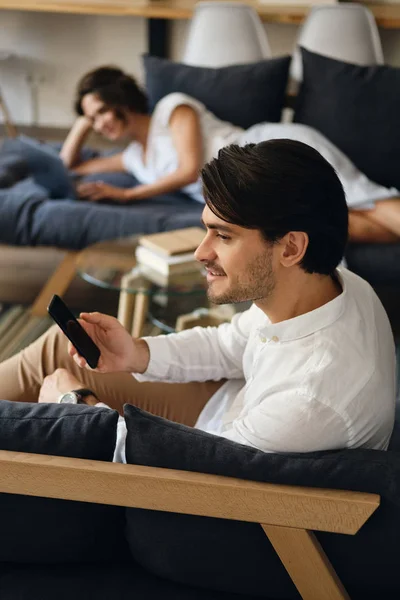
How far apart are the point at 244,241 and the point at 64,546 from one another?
551mm

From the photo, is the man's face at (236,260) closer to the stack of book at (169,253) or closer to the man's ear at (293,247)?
the man's ear at (293,247)

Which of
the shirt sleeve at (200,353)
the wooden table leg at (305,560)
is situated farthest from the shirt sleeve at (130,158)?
the wooden table leg at (305,560)

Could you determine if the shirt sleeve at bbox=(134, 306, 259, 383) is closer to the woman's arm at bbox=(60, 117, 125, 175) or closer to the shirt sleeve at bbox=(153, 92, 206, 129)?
the shirt sleeve at bbox=(153, 92, 206, 129)

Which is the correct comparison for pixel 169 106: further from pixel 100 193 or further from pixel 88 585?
pixel 88 585

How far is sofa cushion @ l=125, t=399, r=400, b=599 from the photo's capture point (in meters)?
1.16

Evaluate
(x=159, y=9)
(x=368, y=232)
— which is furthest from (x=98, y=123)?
(x=159, y=9)

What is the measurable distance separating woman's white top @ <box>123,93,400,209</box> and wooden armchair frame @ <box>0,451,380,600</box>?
6.31ft

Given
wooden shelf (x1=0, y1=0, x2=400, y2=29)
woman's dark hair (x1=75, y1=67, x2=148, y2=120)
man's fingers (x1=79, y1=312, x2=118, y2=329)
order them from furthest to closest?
1. wooden shelf (x1=0, y1=0, x2=400, y2=29)
2. woman's dark hair (x1=75, y1=67, x2=148, y2=120)
3. man's fingers (x1=79, y1=312, x2=118, y2=329)

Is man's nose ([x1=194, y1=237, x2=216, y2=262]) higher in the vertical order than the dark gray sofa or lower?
higher

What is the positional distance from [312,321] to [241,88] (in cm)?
221

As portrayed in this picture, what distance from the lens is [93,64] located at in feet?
17.4

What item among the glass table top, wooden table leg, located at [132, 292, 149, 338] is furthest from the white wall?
wooden table leg, located at [132, 292, 149, 338]

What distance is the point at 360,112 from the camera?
10.3 ft

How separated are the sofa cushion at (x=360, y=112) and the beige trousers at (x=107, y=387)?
65.1 inches
